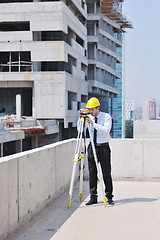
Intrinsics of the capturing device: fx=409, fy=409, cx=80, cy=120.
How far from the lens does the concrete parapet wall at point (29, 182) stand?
5.45 metres

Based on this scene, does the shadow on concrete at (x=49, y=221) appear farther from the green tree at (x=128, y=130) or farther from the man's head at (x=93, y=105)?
the green tree at (x=128, y=130)

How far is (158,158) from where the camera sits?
1024 centimetres

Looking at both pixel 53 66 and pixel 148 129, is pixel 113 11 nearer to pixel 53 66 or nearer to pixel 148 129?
pixel 53 66

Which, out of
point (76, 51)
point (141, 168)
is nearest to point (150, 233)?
point (141, 168)

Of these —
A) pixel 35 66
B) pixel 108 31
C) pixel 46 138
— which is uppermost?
pixel 108 31

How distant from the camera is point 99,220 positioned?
6.41 m

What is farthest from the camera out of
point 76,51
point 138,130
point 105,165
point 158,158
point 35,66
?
point 76,51

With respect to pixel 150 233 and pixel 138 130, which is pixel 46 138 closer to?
pixel 138 130

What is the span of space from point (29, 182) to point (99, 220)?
49.3 inches

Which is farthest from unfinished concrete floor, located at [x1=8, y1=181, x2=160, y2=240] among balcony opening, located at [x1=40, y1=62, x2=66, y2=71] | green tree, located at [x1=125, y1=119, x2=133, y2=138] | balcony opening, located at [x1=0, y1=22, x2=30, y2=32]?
green tree, located at [x1=125, y1=119, x2=133, y2=138]

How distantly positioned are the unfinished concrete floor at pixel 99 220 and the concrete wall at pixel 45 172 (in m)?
0.23

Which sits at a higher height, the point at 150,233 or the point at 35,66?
the point at 35,66

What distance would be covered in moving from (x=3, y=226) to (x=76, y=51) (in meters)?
45.0

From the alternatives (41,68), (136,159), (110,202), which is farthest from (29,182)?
(41,68)
